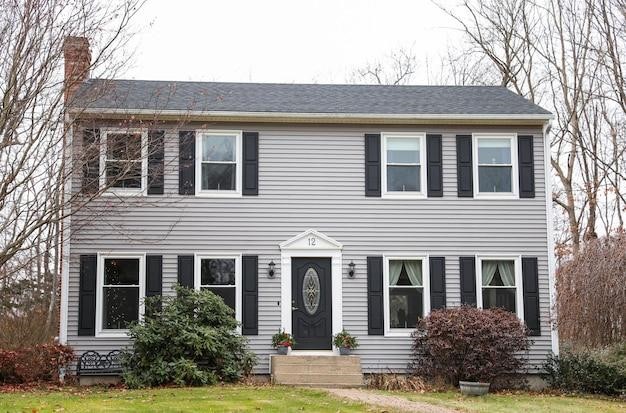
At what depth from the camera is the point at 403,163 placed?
17.3 m

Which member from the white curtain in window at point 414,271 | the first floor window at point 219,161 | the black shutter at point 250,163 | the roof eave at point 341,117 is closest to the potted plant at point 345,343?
the white curtain in window at point 414,271

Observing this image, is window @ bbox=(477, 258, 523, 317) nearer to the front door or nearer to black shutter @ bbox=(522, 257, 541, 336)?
black shutter @ bbox=(522, 257, 541, 336)

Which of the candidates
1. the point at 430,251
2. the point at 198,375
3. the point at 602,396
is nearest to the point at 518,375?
the point at 602,396

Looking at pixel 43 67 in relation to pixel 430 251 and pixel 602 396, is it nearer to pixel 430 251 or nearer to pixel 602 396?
pixel 430 251

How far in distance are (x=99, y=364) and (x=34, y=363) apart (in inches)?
49.5

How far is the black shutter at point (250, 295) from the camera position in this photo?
16484 millimetres

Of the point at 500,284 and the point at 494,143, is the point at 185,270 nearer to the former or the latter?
→ the point at 500,284

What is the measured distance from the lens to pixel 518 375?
16.5m

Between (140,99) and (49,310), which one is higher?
(140,99)

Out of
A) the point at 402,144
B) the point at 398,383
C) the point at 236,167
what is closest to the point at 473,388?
the point at 398,383

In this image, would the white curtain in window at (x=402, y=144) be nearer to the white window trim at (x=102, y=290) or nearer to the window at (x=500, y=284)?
the window at (x=500, y=284)

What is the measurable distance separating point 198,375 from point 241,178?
449 centimetres

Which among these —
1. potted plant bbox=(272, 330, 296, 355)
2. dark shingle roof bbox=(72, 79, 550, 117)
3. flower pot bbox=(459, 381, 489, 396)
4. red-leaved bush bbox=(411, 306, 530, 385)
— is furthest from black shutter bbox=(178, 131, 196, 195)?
flower pot bbox=(459, 381, 489, 396)

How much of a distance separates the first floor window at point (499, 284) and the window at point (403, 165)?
227 cm
